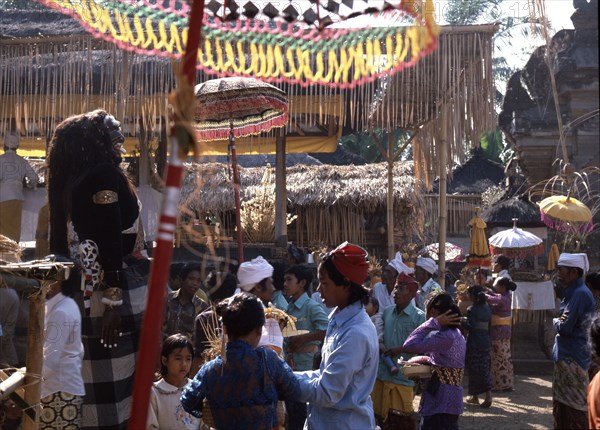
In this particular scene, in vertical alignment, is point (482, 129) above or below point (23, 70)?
below

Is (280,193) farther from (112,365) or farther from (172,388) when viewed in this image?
(112,365)

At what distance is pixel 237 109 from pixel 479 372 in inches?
225

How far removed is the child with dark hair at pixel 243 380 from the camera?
4281 millimetres

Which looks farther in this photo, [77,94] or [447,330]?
[77,94]

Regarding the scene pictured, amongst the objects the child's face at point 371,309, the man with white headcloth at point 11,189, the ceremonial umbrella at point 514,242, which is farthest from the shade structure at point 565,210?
the man with white headcloth at point 11,189

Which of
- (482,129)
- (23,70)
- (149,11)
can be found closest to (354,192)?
(482,129)

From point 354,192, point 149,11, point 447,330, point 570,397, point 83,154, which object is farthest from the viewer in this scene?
point 354,192

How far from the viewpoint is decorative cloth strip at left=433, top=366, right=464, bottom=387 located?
24.7ft

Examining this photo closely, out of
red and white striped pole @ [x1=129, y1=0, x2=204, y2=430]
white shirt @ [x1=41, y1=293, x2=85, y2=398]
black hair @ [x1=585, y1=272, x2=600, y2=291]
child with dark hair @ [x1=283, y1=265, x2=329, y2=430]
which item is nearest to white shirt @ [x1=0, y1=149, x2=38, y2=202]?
child with dark hair @ [x1=283, y1=265, x2=329, y2=430]

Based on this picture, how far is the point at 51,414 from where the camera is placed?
5133 millimetres

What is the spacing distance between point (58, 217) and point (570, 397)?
521 cm

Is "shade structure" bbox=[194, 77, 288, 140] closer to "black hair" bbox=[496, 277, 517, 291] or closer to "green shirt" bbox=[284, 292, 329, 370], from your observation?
"green shirt" bbox=[284, 292, 329, 370]

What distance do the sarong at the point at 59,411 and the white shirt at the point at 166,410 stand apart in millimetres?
447

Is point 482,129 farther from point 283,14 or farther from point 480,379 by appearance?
point 283,14
